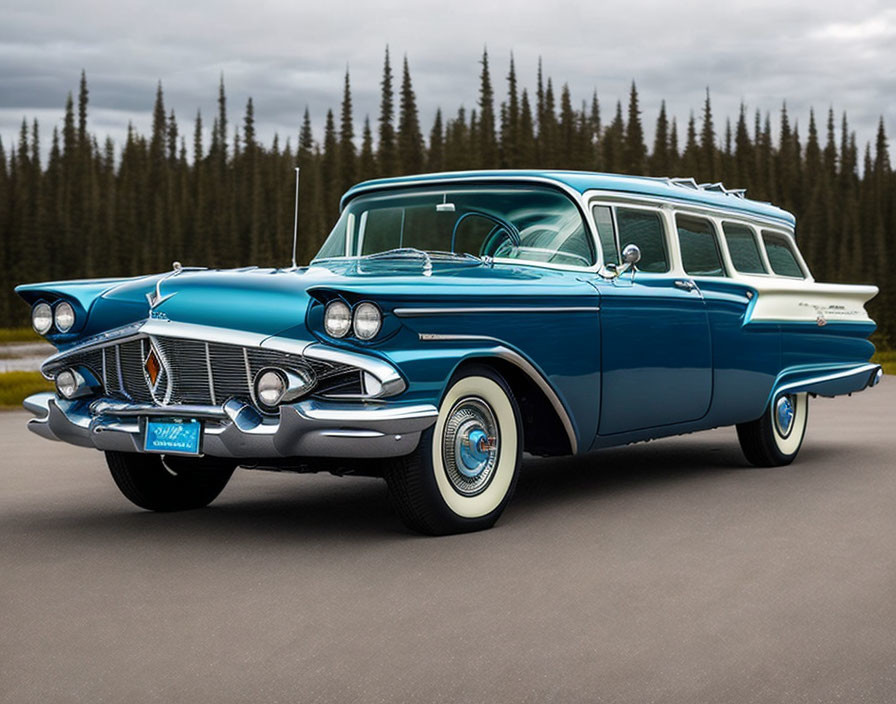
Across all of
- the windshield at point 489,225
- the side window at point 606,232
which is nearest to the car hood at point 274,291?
the windshield at point 489,225

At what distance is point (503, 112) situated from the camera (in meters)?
132

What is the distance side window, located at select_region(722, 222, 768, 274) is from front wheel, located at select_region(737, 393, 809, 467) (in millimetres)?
971

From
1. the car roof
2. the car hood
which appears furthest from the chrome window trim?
the car hood

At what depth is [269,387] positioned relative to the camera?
19.9 ft

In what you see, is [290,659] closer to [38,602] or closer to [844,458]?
[38,602]

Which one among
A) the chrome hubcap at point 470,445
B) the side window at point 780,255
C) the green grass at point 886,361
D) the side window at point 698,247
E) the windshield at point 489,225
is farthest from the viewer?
the green grass at point 886,361

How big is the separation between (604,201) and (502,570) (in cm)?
312

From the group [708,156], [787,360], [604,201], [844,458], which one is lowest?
[844,458]

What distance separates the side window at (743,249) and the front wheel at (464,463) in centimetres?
334

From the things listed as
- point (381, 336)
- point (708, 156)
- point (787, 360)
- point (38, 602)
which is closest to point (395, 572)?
point (381, 336)

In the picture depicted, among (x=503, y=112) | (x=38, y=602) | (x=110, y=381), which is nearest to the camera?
(x=38, y=602)

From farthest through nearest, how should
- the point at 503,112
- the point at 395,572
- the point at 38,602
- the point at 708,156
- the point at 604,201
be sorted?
the point at 708,156, the point at 503,112, the point at 604,201, the point at 395,572, the point at 38,602

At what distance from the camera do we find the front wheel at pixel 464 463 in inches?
243

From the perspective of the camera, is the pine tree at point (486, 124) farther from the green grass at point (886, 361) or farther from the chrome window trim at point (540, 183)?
the chrome window trim at point (540, 183)
